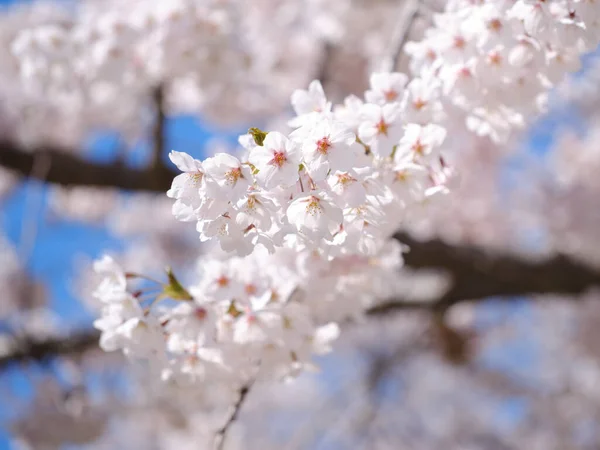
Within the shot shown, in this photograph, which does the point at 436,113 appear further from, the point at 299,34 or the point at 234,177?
the point at 299,34

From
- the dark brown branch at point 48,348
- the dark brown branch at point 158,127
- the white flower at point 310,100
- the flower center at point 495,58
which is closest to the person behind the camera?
the white flower at point 310,100

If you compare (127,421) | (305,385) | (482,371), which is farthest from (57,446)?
(305,385)

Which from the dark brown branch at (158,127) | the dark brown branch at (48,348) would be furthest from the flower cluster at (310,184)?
the dark brown branch at (48,348)

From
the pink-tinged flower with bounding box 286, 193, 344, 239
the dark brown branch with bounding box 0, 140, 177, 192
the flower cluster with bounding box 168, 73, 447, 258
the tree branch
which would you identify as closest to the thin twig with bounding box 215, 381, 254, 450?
the flower cluster with bounding box 168, 73, 447, 258

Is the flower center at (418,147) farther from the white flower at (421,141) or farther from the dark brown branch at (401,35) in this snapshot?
the dark brown branch at (401,35)

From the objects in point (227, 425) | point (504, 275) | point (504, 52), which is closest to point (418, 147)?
point (504, 52)

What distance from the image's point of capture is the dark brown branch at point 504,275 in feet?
10.3

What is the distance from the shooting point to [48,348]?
3.39 metres


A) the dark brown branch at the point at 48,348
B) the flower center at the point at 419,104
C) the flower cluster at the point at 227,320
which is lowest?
the dark brown branch at the point at 48,348

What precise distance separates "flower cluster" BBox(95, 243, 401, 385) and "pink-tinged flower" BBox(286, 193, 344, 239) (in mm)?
419

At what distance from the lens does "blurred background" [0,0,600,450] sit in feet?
8.73

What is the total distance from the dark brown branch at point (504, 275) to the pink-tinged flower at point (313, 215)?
6.83 ft

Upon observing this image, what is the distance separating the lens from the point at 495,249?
3.27m

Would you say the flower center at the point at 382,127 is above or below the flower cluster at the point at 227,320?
above
